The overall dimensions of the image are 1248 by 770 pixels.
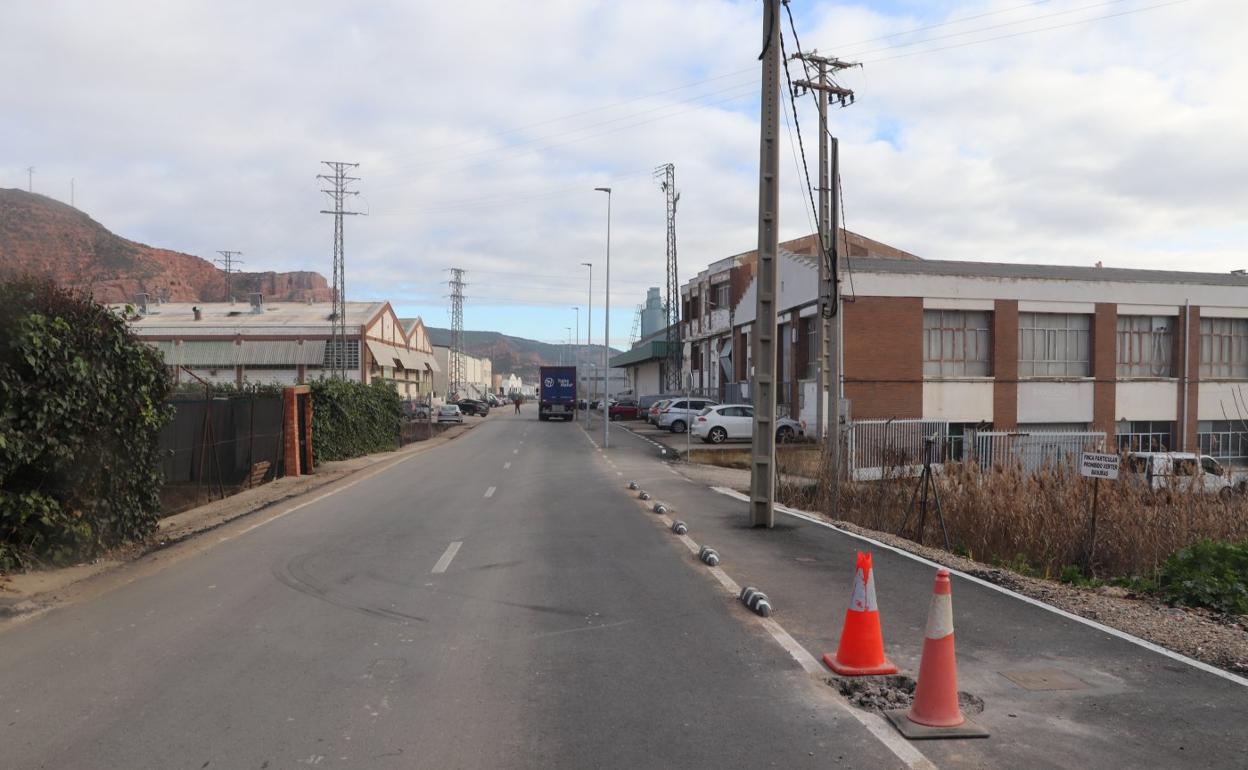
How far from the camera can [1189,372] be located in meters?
37.7

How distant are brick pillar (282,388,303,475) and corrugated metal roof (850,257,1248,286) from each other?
21205 millimetres

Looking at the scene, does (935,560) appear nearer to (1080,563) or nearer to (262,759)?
(1080,563)

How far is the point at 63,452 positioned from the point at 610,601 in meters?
5.95

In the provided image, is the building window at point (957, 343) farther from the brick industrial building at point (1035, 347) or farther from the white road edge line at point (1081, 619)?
the white road edge line at point (1081, 619)

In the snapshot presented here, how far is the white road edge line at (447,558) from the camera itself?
385 inches

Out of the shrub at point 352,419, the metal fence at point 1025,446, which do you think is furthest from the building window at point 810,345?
the shrub at point 352,419

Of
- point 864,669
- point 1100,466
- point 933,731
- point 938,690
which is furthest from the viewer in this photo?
point 1100,466

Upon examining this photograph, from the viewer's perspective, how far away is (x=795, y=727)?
16.4 feet

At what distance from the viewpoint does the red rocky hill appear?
10867mm

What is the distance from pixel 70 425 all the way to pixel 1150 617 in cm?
1075

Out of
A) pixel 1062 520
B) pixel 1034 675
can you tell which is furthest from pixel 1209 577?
pixel 1034 675

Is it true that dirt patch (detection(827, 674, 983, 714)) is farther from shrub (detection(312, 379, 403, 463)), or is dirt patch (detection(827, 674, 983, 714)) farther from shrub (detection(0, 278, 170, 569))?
shrub (detection(312, 379, 403, 463))

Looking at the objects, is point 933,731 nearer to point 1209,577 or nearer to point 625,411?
point 1209,577

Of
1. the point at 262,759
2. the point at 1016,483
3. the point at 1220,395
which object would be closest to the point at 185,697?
the point at 262,759
